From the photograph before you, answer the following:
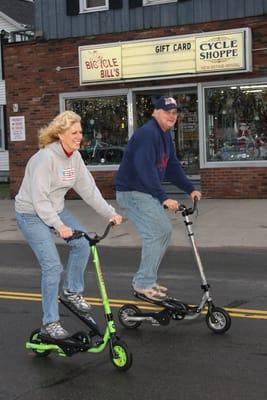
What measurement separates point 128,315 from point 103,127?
498 inches

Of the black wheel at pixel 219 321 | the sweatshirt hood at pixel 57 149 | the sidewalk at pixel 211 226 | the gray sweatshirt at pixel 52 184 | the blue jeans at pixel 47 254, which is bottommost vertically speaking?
the sidewalk at pixel 211 226

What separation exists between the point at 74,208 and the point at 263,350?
1149 centimetres

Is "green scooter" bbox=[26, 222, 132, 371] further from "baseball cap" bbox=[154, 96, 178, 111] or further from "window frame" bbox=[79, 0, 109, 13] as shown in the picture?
"window frame" bbox=[79, 0, 109, 13]

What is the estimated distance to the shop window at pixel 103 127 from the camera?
18.0 meters

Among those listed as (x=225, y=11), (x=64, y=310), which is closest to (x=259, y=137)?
(x=225, y=11)

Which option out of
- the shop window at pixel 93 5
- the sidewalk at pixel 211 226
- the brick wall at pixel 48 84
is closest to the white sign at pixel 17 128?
the brick wall at pixel 48 84

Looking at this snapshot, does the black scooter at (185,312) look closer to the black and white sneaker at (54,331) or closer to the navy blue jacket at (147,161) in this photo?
the navy blue jacket at (147,161)

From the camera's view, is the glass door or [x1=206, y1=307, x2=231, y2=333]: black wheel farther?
the glass door

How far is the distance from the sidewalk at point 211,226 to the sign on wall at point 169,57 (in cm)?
323

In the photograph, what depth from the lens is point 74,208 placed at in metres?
16.5

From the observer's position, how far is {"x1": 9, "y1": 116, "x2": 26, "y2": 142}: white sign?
1897 cm

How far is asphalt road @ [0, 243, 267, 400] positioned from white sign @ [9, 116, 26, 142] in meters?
11.2

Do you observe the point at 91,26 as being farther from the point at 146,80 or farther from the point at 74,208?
the point at 74,208

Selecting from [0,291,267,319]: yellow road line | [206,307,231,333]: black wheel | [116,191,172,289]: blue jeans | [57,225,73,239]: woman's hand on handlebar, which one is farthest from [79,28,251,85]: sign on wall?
[57,225,73,239]: woman's hand on handlebar
